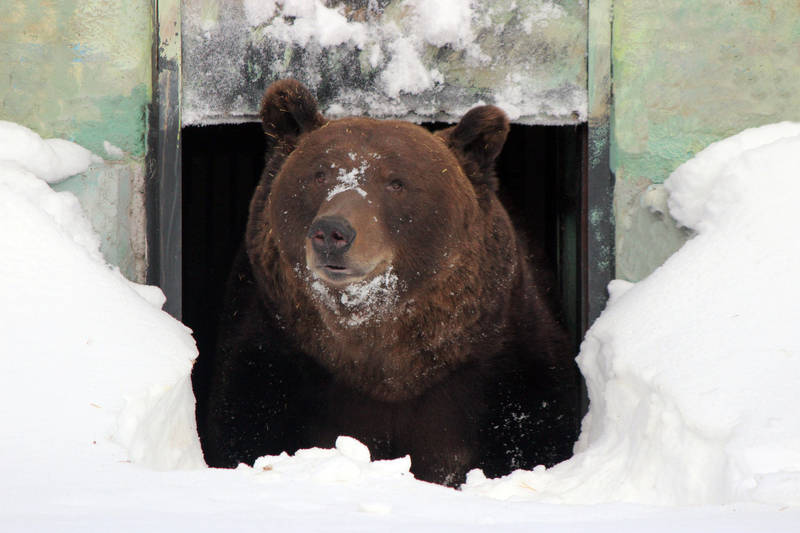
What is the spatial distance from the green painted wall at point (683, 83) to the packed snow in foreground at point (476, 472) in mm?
180

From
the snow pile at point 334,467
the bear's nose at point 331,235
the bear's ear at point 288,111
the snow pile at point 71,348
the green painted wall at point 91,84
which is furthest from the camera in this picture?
the green painted wall at point 91,84

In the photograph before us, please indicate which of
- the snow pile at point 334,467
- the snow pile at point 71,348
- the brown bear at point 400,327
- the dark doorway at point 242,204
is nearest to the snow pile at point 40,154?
the snow pile at point 71,348

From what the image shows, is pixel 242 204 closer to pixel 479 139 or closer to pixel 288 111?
pixel 288 111

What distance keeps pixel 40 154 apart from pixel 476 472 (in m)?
2.46

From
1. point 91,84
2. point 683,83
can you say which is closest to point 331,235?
point 91,84

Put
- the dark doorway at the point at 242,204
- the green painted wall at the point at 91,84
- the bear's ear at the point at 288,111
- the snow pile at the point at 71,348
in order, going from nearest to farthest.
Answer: the snow pile at the point at 71,348 → the bear's ear at the point at 288,111 → the green painted wall at the point at 91,84 → the dark doorway at the point at 242,204

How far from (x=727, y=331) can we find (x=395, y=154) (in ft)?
5.59

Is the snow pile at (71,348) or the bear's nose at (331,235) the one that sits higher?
the bear's nose at (331,235)

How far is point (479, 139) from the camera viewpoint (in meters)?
4.76

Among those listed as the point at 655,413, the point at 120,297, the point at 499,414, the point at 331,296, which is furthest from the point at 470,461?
the point at 120,297

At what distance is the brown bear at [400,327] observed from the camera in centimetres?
441

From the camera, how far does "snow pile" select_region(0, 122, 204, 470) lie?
9.57ft

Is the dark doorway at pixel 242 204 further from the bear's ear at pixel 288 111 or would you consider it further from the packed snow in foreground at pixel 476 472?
the bear's ear at pixel 288 111

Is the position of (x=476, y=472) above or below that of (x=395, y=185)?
below
